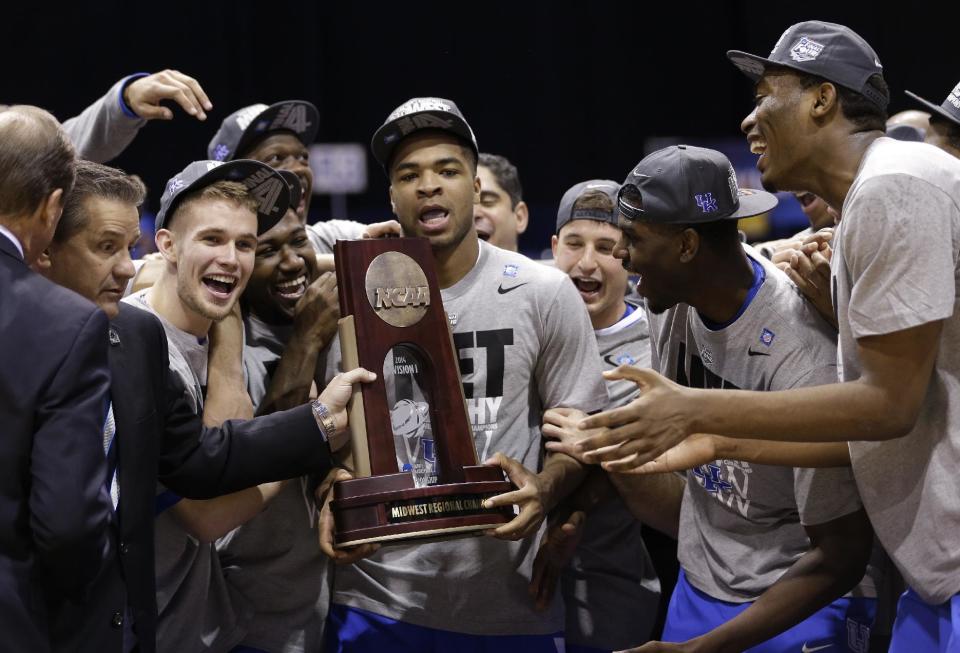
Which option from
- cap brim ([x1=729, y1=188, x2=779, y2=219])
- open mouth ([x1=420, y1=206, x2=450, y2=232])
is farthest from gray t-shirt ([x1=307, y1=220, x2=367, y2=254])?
cap brim ([x1=729, y1=188, x2=779, y2=219])

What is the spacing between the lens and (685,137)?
8812 millimetres

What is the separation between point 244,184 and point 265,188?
0.07 metres

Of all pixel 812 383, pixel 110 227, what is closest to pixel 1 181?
pixel 110 227

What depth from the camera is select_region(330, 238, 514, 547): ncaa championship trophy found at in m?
2.50

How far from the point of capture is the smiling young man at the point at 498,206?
14.6 ft

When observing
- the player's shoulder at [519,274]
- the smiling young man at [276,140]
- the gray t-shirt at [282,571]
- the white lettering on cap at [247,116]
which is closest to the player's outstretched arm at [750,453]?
the player's shoulder at [519,274]

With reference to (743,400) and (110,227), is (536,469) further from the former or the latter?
(110,227)

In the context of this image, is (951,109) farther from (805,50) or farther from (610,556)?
(610,556)

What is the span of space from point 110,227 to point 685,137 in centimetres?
699

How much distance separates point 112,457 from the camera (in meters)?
2.34

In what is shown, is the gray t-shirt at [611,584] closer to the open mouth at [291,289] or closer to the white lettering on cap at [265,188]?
the open mouth at [291,289]

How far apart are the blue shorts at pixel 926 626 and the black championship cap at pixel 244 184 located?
1.92 metres

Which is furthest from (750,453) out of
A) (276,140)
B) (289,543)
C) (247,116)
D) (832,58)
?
(247,116)

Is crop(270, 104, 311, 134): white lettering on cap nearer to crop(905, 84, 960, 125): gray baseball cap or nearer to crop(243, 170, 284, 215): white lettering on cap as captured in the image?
crop(243, 170, 284, 215): white lettering on cap
